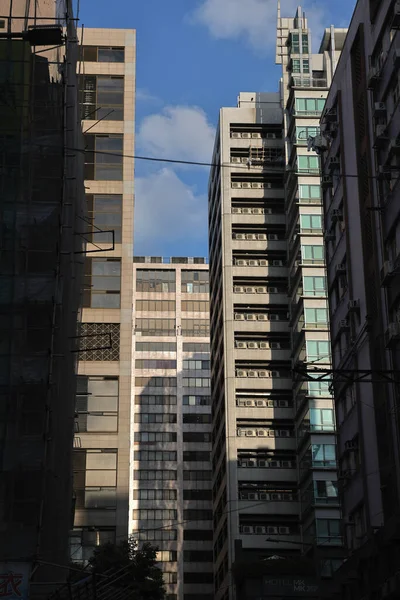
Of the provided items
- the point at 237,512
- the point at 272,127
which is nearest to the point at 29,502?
the point at 237,512

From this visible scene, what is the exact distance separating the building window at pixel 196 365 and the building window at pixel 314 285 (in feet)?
174

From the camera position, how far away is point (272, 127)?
81625 millimetres

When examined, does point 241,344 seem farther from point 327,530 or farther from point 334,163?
point 334,163

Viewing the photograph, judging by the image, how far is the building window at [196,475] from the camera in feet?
377

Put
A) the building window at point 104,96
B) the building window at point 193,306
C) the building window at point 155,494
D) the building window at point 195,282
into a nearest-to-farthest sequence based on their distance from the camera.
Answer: the building window at point 104,96 < the building window at point 155,494 < the building window at point 193,306 < the building window at point 195,282

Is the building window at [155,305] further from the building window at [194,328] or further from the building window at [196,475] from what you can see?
the building window at [196,475]

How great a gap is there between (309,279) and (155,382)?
53506 mm

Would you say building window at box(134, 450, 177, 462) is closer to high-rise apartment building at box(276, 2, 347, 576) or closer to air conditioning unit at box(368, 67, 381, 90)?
high-rise apartment building at box(276, 2, 347, 576)

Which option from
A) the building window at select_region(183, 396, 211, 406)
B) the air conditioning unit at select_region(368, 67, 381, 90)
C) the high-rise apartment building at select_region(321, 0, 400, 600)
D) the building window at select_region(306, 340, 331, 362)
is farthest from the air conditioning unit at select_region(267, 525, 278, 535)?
the building window at select_region(183, 396, 211, 406)

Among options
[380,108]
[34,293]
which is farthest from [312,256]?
[34,293]

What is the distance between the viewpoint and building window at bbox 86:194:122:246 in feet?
182

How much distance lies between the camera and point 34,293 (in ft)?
87.1

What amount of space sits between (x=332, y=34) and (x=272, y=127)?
30.9 ft

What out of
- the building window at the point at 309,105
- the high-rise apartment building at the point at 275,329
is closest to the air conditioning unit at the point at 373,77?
the high-rise apartment building at the point at 275,329
